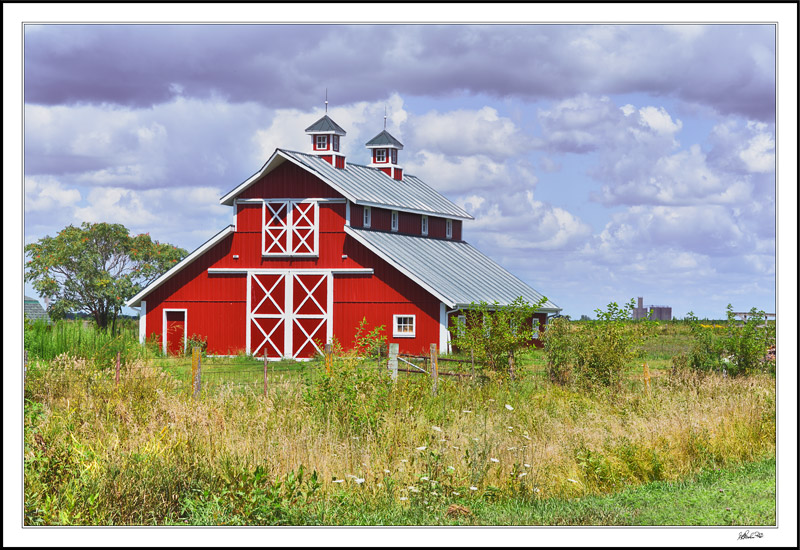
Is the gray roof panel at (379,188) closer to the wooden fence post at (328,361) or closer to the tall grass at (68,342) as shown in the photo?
the tall grass at (68,342)

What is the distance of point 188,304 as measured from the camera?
115 feet

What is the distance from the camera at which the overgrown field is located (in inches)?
385

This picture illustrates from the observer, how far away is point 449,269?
115 ft

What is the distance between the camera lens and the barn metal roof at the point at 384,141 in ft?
141

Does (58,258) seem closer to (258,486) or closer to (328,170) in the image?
(328,170)

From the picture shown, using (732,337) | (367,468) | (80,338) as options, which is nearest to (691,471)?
(367,468)

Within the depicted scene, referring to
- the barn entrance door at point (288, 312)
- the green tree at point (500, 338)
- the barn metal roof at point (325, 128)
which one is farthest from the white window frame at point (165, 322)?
the green tree at point (500, 338)

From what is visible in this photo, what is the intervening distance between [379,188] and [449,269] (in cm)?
517

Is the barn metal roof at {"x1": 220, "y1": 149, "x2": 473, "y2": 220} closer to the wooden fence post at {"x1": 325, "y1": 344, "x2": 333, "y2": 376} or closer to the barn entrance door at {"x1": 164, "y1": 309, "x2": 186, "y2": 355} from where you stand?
the barn entrance door at {"x1": 164, "y1": 309, "x2": 186, "y2": 355}

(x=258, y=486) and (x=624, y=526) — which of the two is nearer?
(x=624, y=526)

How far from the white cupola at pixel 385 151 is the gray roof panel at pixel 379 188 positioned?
0.63 m

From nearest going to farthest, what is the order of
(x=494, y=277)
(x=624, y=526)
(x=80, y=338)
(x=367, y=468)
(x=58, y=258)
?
(x=624, y=526), (x=367, y=468), (x=80, y=338), (x=494, y=277), (x=58, y=258)

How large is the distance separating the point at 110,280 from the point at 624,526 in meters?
45.8
